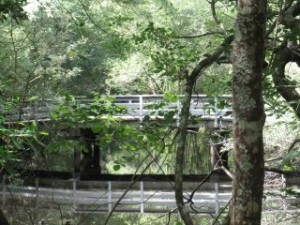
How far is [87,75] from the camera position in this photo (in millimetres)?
19391

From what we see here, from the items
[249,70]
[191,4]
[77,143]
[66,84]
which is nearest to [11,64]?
[66,84]

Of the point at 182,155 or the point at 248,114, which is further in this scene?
the point at 182,155

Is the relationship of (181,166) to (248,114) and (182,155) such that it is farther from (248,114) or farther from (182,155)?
(248,114)

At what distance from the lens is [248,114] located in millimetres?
1560

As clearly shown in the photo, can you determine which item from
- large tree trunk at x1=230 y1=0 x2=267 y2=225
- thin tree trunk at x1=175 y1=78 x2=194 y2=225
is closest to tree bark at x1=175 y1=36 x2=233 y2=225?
thin tree trunk at x1=175 y1=78 x2=194 y2=225

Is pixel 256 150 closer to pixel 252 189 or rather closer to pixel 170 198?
pixel 252 189

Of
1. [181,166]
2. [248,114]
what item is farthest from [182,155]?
[248,114]

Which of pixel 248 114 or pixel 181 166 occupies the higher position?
pixel 248 114

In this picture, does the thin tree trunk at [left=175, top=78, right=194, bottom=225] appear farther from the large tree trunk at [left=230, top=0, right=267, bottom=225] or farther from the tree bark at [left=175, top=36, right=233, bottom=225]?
the large tree trunk at [left=230, top=0, right=267, bottom=225]

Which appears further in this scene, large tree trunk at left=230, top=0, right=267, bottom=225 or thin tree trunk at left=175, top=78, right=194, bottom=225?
thin tree trunk at left=175, top=78, right=194, bottom=225

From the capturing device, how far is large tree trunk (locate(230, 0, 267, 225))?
5.02 feet

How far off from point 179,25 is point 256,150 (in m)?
16.4

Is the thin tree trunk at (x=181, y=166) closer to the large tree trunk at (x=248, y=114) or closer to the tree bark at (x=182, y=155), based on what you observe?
the tree bark at (x=182, y=155)

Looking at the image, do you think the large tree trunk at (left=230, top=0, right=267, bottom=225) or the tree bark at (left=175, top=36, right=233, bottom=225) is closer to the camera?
the large tree trunk at (left=230, top=0, right=267, bottom=225)
